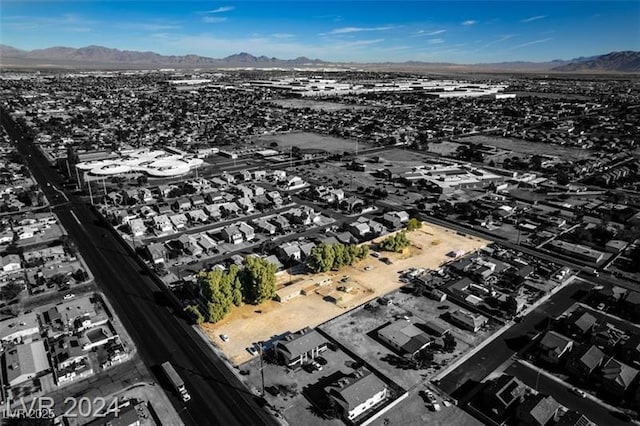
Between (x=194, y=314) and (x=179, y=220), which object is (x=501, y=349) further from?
(x=179, y=220)

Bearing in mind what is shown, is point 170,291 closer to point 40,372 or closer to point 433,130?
point 40,372

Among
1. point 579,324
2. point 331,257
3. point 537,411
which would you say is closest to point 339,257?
point 331,257

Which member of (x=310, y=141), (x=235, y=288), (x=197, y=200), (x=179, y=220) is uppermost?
(x=310, y=141)

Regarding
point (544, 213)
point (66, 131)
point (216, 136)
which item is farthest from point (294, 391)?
point (66, 131)

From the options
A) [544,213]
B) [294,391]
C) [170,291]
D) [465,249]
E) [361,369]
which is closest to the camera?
[294,391]

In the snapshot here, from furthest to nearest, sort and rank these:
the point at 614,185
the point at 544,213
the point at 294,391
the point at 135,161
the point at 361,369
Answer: the point at 135,161 → the point at 614,185 → the point at 544,213 → the point at 361,369 → the point at 294,391

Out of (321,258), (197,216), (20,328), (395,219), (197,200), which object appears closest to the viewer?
(20,328)

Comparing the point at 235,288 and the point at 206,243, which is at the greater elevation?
the point at 235,288
